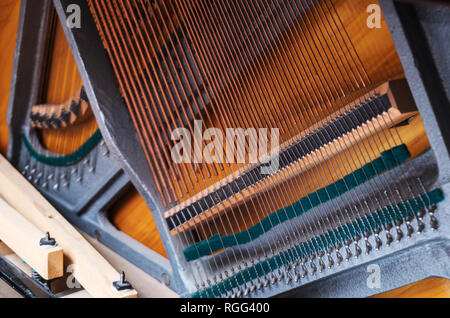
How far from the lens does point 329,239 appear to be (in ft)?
7.15

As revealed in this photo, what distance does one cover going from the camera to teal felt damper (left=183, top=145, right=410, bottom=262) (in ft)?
6.63

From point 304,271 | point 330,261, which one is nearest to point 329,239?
point 330,261

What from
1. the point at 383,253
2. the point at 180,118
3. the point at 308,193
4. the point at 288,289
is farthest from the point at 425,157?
the point at 180,118

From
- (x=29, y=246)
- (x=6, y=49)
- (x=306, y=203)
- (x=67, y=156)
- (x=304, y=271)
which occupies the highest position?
(x=6, y=49)

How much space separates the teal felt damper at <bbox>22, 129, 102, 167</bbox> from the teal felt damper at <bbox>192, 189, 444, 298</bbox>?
135 cm

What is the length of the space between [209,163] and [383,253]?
1.07m

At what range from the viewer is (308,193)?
237cm

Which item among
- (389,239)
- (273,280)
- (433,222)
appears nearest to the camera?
(433,222)

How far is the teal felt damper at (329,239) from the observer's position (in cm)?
190

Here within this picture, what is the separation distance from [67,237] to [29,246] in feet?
1.00

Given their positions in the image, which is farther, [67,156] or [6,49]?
[6,49]

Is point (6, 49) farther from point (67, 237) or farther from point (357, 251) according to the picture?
point (357, 251)

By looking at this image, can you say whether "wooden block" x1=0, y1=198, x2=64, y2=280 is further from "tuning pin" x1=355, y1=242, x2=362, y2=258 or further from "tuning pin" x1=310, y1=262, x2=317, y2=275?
"tuning pin" x1=355, y1=242, x2=362, y2=258
